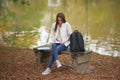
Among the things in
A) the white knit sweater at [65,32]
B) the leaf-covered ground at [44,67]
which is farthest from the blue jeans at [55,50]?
the leaf-covered ground at [44,67]

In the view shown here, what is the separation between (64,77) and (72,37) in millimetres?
852

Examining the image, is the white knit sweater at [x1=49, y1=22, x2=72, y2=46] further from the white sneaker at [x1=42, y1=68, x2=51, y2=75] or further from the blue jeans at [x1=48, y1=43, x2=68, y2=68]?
the white sneaker at [x1=42, y1=68, x2=51, y2=75]

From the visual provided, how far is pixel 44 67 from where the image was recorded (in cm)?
771

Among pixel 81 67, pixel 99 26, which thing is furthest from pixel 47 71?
pixel 99 26

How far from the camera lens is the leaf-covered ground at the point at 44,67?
22.7 feet

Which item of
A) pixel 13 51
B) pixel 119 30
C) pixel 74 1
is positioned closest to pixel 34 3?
pixel 74 1

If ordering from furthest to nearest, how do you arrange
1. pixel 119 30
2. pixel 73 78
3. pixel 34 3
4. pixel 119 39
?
pixel 34 3
pixel 119 30
pixel 119 39
pixel 73 78

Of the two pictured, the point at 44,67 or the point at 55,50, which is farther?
the point at 44,67

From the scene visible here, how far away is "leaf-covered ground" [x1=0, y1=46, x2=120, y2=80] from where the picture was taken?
691 centimetres

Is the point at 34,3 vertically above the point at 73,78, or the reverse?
the point at 34,3

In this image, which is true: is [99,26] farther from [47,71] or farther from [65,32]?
[47,71]

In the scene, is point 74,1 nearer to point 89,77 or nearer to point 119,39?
point 119,39

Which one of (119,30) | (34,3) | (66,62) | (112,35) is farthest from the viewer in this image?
(34,3)

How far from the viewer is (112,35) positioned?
1354 cm
